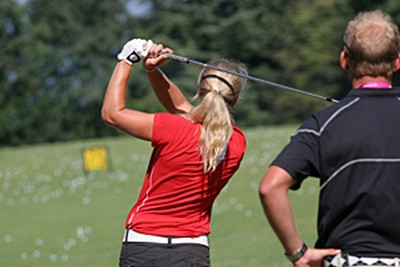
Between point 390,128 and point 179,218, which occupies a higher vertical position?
point 390,128

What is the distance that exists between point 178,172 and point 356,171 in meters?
1.19

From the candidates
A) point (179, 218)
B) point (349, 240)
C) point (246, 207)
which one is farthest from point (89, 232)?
point (349, 240)

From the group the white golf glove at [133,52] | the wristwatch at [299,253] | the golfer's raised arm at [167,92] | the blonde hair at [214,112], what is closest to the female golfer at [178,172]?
the blonde hair at [214,112]

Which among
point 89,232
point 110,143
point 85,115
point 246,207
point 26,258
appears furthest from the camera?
point 85,115

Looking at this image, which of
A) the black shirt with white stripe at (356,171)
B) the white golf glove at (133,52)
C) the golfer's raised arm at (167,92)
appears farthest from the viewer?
the golfer's raised arm at (167,92)

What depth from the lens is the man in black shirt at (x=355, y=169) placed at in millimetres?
3076

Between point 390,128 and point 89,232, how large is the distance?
1135 centimetres

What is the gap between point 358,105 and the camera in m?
3.17

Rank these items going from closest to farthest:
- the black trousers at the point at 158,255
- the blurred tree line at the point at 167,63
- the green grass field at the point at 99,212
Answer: the black trousers at the point at 158,255 < the green grass field at the point at 99,212 < the blurred tree line at the point at 167,63

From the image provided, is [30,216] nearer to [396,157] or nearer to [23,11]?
[396,157]

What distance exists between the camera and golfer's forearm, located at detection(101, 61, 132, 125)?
13.2ft

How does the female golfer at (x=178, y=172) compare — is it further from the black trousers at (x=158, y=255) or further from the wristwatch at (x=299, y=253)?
the wristwatch at (x=299, y=253)

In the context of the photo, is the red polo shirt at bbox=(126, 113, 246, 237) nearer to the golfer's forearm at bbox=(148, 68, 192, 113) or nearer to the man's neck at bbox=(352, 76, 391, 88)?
the golfer's forearm at bbox=(148, 68, 192, 113)

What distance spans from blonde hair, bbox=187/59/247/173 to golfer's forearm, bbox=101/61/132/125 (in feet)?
1.16
